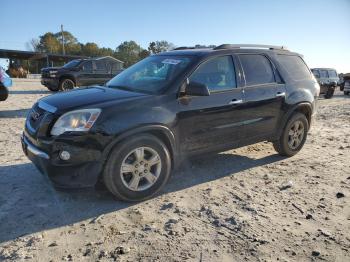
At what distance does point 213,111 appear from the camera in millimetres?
4805

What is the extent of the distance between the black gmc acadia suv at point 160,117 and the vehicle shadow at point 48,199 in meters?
0.32

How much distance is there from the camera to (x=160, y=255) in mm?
3168

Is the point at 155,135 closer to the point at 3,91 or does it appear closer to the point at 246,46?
the point at 246,46

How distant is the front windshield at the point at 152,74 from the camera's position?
468cm

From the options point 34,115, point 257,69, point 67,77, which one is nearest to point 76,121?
point 34,115

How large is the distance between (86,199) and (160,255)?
1508mm

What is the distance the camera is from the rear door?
5.30m

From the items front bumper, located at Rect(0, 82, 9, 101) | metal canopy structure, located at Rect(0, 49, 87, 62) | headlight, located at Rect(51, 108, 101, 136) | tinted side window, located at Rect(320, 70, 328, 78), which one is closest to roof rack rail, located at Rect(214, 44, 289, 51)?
headlight, located at Rect(51, 108, 101, 136)

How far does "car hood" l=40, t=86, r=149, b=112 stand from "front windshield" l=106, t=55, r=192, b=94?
0.86ft

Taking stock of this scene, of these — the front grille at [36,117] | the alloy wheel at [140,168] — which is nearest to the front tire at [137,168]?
the alloy wheel at [140,168]

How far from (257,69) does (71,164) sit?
3.15 meters

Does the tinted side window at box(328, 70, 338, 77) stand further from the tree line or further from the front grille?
the tree line

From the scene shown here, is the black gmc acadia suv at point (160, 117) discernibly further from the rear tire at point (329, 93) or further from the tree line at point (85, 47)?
the tree line at point (85, 47)

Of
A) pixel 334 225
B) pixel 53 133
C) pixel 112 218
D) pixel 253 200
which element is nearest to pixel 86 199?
pixel 112 218
